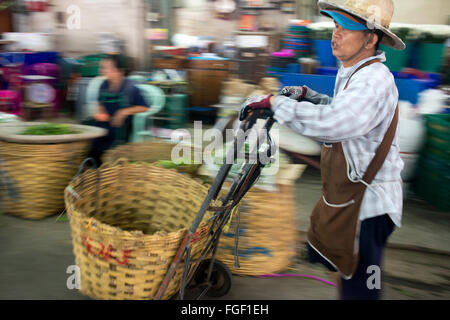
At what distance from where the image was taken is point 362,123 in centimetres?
158

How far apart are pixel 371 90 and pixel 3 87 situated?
6330 mm

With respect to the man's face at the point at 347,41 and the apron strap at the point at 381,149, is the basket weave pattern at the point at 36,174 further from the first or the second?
the apron strap at the point at 381,149

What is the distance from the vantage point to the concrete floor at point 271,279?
2.64 metres

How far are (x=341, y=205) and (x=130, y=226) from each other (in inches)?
63.2

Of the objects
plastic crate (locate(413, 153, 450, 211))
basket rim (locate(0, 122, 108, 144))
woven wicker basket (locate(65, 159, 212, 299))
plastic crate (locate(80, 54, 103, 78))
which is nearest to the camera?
woven wicker basket (locate(65, 159, 212, 299))

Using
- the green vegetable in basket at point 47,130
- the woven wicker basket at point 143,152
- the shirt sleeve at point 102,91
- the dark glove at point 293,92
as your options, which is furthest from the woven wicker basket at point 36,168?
the dark glove at point 293,92

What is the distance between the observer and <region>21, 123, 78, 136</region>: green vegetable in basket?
3.37 metres

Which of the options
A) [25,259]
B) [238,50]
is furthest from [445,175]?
[25,259]

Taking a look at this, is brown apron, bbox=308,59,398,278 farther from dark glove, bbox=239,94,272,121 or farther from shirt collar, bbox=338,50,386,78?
dark glove, bbox=239,94,272,121

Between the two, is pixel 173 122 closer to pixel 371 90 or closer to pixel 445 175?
pixel 445 175

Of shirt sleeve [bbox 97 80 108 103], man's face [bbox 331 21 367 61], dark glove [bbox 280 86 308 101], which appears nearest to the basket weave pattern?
shirt sleeve [bbox 97 80 108 103]

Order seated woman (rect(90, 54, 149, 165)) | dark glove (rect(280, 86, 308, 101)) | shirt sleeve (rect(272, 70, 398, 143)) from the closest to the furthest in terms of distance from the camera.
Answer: shirt sleeve (rect(272, 70, 398, 143)) → dark glove (rect(280, 86, 308, 101)) → seated woman (rect(90, 54, 149, 165))

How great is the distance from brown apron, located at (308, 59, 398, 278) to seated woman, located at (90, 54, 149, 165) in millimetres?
2707

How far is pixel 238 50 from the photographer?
19.2 feet
